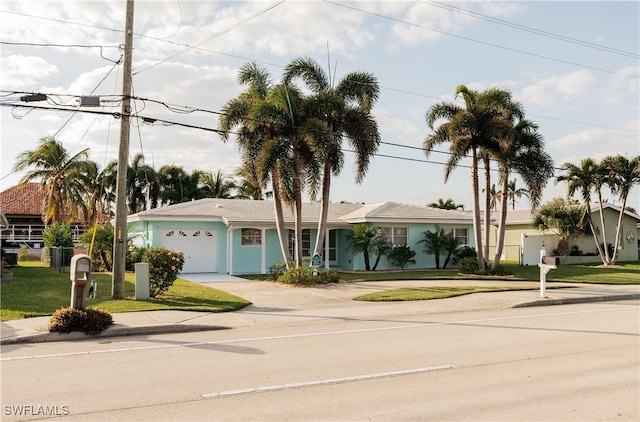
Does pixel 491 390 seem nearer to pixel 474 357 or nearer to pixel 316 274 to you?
pixel 474 357

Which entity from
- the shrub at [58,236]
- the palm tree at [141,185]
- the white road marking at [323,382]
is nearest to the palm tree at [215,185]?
the palm tree at [141,185]

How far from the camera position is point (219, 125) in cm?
2102

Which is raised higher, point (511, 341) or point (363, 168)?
point (363, 168)

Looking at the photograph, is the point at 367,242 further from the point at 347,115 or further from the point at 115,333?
the point at 115,333

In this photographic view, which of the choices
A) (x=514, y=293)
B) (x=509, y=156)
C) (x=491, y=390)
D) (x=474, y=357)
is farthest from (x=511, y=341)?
(x=509, y=156)

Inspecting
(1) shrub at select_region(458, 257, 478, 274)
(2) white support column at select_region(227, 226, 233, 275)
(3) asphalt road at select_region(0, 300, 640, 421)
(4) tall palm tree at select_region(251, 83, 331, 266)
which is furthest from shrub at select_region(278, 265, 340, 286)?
→ (3) asphalt road at select_region(0, 300, 640, 421)

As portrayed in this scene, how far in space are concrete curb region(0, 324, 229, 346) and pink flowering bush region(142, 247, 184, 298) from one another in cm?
467

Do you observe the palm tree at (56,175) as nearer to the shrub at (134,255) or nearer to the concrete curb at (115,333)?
the shrub at (134,255)

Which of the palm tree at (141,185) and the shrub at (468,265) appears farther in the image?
the palm tree at (141,185)

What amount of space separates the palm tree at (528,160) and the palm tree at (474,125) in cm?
71

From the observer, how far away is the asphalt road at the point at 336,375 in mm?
5832

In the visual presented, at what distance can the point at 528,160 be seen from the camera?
25.7 metres

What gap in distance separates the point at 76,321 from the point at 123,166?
6050 millimetres

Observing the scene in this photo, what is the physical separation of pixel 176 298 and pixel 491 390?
11.1 metres
